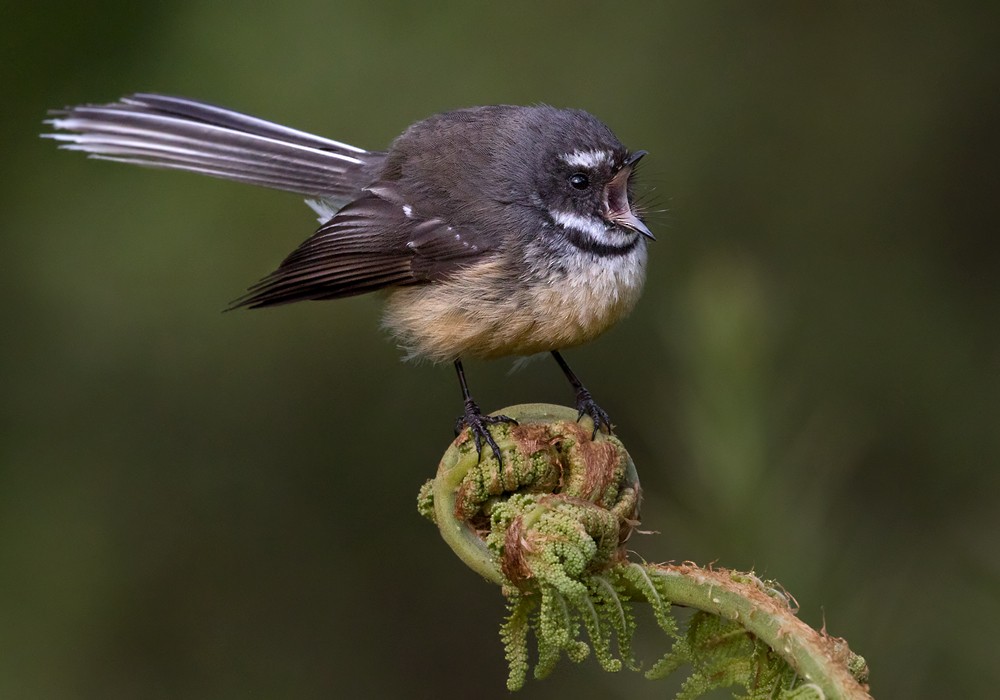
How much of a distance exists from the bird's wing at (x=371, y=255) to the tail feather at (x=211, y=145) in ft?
1.12

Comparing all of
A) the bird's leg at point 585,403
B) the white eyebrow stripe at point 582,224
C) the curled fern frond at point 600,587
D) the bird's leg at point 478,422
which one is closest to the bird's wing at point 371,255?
the white eyebrow stripe at point 582,224

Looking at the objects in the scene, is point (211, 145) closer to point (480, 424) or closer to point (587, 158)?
point (587, 158)

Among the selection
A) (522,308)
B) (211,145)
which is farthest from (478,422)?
(211,145)

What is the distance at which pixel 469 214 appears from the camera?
3.97m

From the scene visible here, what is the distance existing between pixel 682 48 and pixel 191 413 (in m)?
2.77

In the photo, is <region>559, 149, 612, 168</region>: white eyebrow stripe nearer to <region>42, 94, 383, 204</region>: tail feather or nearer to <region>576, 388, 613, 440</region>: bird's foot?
<region>576, 388, 613, 440</region>: bird's foot

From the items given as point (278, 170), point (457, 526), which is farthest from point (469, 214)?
point (457, 526)

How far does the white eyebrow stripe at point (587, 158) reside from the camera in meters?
3.88

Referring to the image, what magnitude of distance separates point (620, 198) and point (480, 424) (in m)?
1.13

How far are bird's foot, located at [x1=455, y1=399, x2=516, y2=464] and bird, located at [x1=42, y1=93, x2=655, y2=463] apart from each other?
0.02m

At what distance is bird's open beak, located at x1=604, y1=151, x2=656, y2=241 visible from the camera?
3875mm

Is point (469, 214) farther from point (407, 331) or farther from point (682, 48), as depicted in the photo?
point (682, 48)

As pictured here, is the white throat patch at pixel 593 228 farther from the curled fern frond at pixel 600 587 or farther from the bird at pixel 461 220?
the curled fern frond at pixel 600 587

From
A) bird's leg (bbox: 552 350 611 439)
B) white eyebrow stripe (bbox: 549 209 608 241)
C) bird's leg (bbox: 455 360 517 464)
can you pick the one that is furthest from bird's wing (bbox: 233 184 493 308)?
bird's leg (bbox: 552 350 611 439)
